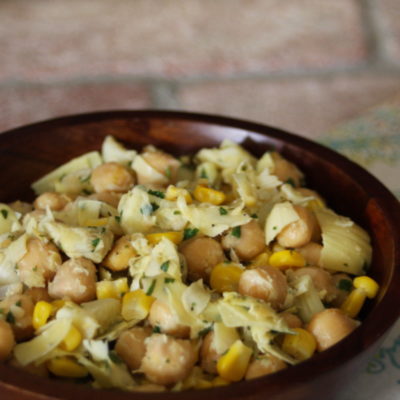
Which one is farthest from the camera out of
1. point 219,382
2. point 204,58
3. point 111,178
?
point 204,58

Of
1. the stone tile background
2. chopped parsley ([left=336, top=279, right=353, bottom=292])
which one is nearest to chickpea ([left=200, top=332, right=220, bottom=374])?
chopped parsley ([left=336, top=279, right=353, bottom=292])

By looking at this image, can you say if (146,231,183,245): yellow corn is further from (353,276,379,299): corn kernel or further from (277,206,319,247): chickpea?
(353,276,379,299): corn kernel

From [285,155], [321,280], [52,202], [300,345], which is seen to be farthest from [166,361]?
[285,155]

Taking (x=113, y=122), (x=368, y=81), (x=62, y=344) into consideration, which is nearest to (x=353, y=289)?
(x=62, y=344)

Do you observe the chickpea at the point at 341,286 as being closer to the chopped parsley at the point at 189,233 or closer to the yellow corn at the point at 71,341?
the chopped parsley at the point at 189,233

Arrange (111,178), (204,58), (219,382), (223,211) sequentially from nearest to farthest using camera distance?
(219,382) < (223,211) < (111,178) < (204,58)

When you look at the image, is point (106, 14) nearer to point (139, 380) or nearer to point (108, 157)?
point (108, 157)

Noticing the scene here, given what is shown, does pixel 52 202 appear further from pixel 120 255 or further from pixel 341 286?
pixel 341 286
